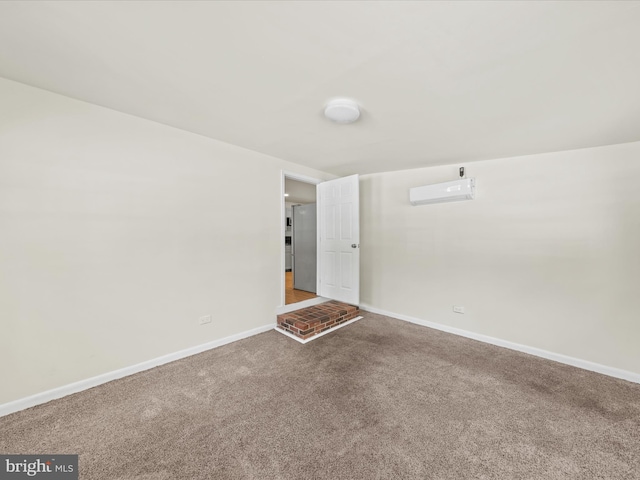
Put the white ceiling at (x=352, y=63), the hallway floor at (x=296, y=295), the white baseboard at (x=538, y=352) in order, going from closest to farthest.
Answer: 1. the white ceiling at (x=352, y=63)
2. the white baseboard at (x=538, y=352)
3. the hallway floor at (x=296, y=295)

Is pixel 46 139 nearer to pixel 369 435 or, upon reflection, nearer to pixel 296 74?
pixel 296 74

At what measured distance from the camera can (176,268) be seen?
2.46 meters

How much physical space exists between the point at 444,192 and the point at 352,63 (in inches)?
89.0

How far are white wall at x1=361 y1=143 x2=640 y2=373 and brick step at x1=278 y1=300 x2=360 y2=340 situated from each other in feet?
2.86

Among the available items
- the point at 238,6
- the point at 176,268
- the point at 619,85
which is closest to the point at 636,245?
the point at 619,85

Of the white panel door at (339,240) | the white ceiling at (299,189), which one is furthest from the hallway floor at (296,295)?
the white ceiling at (299,189)

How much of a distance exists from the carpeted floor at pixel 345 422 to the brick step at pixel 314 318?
0.52 m

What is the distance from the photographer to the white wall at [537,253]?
230cm

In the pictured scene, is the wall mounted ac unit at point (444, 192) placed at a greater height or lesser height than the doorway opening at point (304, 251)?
greater
